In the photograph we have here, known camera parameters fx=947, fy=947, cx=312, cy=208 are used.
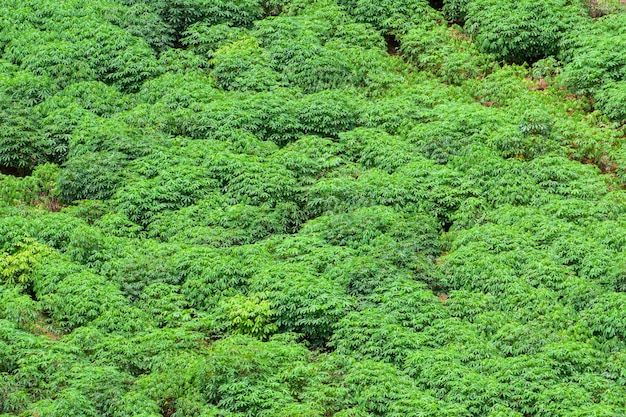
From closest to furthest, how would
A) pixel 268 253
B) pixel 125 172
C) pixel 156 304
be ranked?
1. pixel 156 304
2. pixel 268 253
3. pixel 125 172

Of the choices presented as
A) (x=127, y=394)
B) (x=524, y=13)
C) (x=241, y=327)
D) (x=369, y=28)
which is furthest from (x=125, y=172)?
(x=524, y=13)

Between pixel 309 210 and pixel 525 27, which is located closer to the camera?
pixel 309 210

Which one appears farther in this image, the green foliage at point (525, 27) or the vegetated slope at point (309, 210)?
the green foliage at point (525, 27)

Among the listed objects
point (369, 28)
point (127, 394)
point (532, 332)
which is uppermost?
point (369, 28)

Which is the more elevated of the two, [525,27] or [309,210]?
[525,27]

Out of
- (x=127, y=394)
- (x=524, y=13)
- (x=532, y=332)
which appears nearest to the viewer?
(x=127, y=394)

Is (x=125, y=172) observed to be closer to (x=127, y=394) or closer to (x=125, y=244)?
(x=125, y=244)

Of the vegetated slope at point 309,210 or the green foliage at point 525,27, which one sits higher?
the green foliage at point 525,27

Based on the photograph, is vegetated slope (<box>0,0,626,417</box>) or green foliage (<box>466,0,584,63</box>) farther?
green foliage (<box>466,0,584,63</box>)
